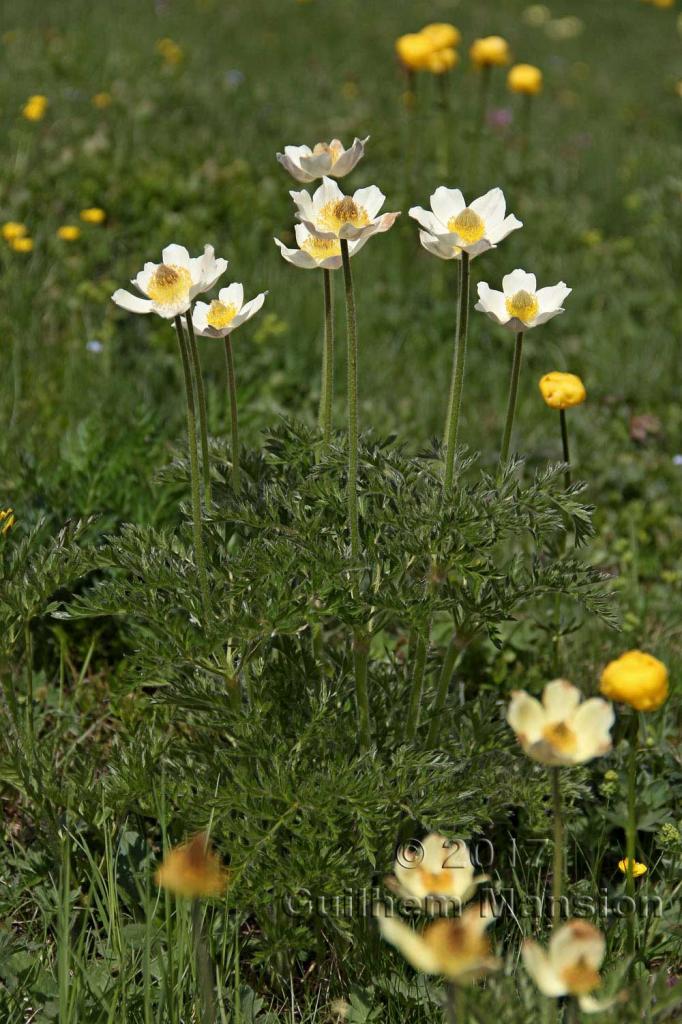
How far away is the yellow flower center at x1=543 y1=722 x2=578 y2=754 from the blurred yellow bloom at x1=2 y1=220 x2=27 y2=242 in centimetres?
310

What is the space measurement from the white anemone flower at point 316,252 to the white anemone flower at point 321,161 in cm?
9

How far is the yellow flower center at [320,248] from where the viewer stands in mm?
1829

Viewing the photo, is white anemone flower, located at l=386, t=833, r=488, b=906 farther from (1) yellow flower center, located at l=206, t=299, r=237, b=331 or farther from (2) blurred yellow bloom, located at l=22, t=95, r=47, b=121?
(2) blurred yellow bloom, located at l=22, t=95, r=47, b=121

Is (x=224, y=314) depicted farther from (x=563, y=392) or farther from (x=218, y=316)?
(x=563, y=392)

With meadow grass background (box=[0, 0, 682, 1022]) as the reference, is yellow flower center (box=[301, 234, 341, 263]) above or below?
above

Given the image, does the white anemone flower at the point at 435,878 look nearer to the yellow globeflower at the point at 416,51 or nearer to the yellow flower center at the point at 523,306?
the yellow flower center at the point at 523,306

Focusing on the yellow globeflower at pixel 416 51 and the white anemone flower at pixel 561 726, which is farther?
the yellow globeflower at pixel 416 51

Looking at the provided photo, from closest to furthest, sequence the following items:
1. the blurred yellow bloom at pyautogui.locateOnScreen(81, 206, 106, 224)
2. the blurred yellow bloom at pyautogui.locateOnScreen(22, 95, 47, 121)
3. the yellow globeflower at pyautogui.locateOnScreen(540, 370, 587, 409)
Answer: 1. the yellow globeflower at pyautogui.locateOnScreen(540, 370, 587, 409)
2. the blurred yellow bloom at pyautogui.locateOnScreen(81, 206, 106, 224)
3. the blurred yellow bloom at pyautogui.locateOnScreen(22, 95, 47, 121)

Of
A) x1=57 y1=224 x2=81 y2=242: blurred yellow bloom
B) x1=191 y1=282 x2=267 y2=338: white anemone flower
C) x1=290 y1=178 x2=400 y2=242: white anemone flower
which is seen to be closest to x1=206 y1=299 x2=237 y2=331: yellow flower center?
x1=191 y1=282 x2=267 y2=338: white anemone flower

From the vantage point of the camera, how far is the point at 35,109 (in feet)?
14.9

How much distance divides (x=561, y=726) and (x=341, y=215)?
0.85m

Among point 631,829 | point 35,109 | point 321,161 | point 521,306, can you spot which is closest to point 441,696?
point 631,829

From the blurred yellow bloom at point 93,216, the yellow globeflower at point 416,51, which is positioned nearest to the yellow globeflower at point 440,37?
the yellow globeflower at point 416,51

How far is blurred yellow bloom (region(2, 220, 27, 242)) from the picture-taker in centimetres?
380
